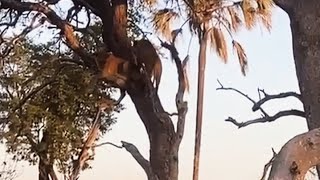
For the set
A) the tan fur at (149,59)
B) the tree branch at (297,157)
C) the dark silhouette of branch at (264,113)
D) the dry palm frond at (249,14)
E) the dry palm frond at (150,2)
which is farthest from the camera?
the dry palm frond at (249,14)

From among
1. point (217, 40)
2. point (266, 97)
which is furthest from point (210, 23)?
point (266, 97)

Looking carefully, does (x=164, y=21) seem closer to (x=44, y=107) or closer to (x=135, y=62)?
(x=135, y=62)

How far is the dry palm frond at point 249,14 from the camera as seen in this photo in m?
10.6

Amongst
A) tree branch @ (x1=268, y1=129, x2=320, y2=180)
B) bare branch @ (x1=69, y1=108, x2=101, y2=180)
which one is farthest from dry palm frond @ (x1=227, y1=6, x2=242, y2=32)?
tree branch @ (x1=268, y1=129, x2=320, y2=180)

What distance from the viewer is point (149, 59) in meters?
9.22

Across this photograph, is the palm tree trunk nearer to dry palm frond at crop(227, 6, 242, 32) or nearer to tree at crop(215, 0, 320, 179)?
dry palm frond at crop(227, 6, 242, 32)

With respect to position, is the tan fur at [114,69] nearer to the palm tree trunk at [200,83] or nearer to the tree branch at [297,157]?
the palm tree trunk at [200,83]

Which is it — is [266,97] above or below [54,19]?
below

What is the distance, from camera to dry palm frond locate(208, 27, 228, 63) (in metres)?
11.4

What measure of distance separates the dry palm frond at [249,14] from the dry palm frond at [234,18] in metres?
0.22

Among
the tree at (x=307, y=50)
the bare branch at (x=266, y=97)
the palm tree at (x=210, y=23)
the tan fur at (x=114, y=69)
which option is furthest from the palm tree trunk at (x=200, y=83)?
the tree at (x=307, y=50)

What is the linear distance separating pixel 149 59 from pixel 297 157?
23.3 ft

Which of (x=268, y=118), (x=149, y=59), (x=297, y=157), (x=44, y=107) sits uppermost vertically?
(x=44, y=107)

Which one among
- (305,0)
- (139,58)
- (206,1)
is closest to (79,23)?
(139,58)
